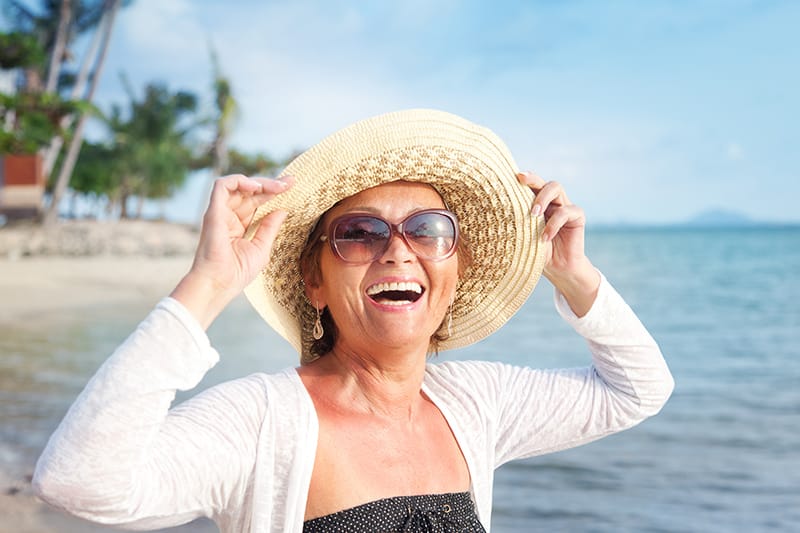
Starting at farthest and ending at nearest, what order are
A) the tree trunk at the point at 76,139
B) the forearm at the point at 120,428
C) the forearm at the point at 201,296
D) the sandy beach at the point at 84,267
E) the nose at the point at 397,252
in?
the tree trunk at the point at 76,139
the sandy beach at the point at 84,267
the nose at the point at 397,252
the forearm at the point at 201,296
the forearm at the point at 120,428

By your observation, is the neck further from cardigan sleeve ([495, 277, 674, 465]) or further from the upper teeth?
cardigan sleeve ([495, 277, 674, 465])

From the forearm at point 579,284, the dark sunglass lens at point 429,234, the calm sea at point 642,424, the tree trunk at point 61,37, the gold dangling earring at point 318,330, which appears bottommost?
the calm sea at point 642,424

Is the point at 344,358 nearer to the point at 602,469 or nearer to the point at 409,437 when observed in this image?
the point at 409,437

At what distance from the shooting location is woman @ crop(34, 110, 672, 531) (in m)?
1.51

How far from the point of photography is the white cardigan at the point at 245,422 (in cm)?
145

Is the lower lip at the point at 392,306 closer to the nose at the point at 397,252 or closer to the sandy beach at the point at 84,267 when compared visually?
the nose at the point at 397,252

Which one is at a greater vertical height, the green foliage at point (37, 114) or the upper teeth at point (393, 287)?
the green foliage at point (37, 114)

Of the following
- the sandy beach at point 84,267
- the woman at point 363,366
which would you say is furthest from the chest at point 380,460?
the sandy beach at point 84,267

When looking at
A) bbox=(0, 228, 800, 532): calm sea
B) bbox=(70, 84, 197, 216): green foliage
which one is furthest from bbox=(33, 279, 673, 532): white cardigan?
bbox=(70, 84, 197, 216): green foliage

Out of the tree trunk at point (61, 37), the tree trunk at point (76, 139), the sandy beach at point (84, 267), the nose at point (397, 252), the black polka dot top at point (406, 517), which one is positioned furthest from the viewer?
the tree trunk at point (61, 37)

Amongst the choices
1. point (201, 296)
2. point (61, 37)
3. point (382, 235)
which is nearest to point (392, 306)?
point (382, 235)

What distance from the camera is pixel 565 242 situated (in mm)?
2293

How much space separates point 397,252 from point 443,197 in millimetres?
361

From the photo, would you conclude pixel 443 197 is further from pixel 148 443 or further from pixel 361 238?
pixel 148 443
